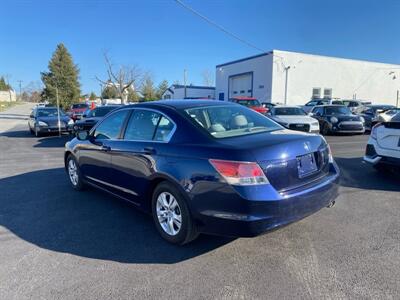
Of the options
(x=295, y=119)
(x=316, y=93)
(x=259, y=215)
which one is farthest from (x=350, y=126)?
(x=316, y=93)

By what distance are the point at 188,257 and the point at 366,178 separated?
4.62 meters

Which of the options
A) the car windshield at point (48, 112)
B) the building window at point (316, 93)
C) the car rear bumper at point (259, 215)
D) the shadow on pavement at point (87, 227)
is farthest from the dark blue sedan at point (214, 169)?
the building window at point (316, 93)

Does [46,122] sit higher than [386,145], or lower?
lower

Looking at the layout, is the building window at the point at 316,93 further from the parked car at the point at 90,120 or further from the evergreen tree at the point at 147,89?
the evergreen tree at the point at 147,89

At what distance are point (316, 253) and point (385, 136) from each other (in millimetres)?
3582

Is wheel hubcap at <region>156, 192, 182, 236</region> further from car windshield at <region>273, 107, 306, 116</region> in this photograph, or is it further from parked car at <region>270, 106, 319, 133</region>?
car windshield at <region>273, 107, 306, 116</region>

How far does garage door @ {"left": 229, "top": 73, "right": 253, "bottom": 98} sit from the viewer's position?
3177 centimetres

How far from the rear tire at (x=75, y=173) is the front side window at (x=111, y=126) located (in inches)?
37.6

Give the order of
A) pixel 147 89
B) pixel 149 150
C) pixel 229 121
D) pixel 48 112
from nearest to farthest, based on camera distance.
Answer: pixel 149 150 → pixel 229 121 → pixel 48 112 → pixel 147 89

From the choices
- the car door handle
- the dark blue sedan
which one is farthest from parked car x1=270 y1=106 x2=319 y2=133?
the car door handle

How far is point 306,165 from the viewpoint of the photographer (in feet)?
10.7

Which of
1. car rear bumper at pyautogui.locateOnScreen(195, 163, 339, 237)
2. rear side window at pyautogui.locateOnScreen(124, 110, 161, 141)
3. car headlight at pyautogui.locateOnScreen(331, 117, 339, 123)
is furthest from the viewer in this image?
car headlight at pyautogui.locateOnScreen(331, 117, 339, 123)

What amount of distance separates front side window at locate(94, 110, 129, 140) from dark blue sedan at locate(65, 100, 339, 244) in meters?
0.03

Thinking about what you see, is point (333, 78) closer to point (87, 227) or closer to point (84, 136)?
point (84, 136)
